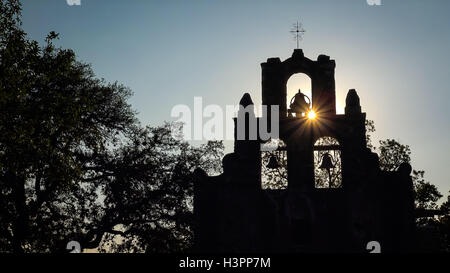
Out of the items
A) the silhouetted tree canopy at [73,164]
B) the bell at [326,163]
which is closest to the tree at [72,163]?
the silhouetted tree canopy at [73,164]

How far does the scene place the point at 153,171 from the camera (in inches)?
878

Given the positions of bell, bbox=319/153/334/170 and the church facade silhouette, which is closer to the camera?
the church facade silhouette

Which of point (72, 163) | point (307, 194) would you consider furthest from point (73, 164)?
point (307, 194)

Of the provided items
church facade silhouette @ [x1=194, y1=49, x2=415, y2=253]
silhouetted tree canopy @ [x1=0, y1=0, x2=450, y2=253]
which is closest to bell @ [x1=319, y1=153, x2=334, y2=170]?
church facade silhouette @ [x1=194, y1=49, x2=415, y2=253]

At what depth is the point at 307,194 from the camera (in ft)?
55.2

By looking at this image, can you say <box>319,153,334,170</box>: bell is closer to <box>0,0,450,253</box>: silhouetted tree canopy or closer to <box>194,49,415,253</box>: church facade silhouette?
<box>194,49,415,253</box>: church facade silhouette

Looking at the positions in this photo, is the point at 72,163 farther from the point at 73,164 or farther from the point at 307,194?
the point at 307,194

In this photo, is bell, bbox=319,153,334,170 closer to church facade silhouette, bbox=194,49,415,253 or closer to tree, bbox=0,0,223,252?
Answer: church facade silhouette, bbox=194,49,415,253

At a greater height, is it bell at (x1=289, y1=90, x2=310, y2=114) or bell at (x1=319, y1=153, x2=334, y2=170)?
bell at (x1=289, y1=90, x2=310, y2=114)

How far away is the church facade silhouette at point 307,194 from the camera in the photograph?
54.0 ft

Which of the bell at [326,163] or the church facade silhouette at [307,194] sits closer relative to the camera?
the church facade silhouette at [307,194]

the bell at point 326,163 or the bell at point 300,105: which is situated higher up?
the bell at point 300,105

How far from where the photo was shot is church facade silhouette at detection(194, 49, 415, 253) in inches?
648

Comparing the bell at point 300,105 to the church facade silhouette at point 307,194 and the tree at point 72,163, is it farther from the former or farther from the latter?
the tree at point 72,163
